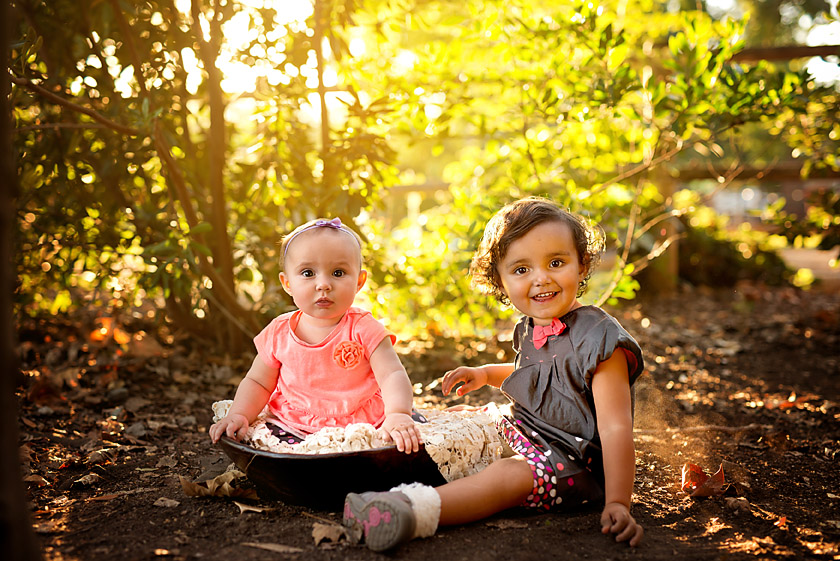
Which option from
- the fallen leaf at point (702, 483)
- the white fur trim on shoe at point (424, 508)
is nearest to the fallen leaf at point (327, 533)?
the white fur trim on shoe at point (424, 508)

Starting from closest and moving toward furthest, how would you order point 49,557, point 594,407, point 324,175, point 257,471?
point 49,557 → point 257,471 → point 594,407 → point 324,175

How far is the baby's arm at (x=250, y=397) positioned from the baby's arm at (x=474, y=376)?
22.1 inches

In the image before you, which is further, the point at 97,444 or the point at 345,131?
the point at 345,131

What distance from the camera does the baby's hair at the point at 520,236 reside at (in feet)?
6.96

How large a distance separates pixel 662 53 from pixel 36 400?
547cm

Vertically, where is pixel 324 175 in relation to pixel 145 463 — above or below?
above

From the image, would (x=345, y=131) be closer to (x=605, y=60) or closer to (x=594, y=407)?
(x=605, y=60)

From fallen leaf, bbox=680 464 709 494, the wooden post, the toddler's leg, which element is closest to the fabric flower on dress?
the toddler's leg

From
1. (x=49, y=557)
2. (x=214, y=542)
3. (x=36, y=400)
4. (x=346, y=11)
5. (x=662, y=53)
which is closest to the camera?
(x=49, y=557)

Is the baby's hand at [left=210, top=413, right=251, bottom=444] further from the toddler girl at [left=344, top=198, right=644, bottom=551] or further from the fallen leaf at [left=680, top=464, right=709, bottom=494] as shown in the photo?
the fallen leaf at [left=680, top=464, right=709, bottom=494]

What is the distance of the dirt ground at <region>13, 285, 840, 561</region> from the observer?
174cm

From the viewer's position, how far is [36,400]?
2959mm

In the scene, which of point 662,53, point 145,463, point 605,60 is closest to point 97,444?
point 145,463

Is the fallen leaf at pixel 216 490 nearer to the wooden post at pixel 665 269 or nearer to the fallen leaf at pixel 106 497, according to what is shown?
the fallen leaf at pixel 106 497
